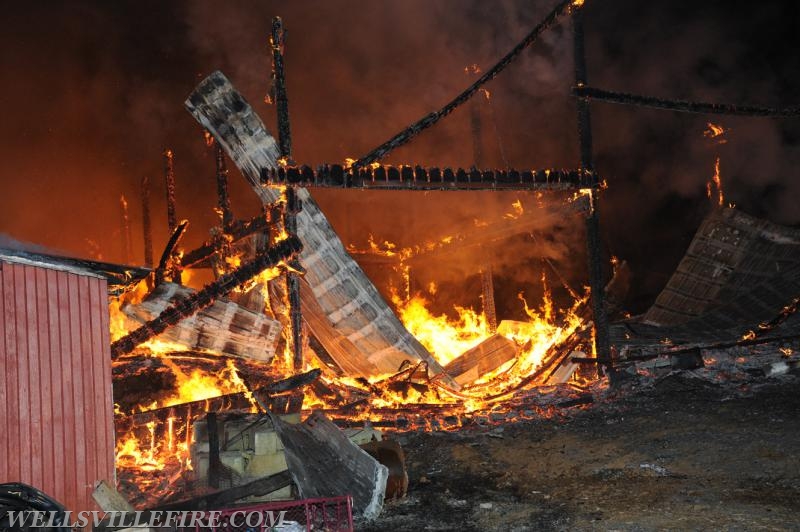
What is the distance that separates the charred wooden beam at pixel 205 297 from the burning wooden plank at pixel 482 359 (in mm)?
3994

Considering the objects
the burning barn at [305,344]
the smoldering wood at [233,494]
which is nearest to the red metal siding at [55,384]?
the burning barn at [305,344]

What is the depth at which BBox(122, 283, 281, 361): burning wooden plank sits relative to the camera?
411 inches

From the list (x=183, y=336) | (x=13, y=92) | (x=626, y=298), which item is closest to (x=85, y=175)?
(x=13, y=92)

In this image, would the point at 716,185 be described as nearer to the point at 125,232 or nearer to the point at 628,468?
the point at 628,468

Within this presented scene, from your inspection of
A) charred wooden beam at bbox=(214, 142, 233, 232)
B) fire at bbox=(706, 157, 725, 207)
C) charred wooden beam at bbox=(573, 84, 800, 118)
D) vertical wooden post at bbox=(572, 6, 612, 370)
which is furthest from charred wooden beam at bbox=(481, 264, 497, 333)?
fire at bbox=(706, 157, 725, 207)

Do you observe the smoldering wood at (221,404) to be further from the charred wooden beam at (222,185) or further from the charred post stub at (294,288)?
the charred wooden beam at (222,185)

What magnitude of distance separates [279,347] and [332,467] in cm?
568

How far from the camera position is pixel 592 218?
A: 1085cm

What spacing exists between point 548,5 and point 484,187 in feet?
31.3

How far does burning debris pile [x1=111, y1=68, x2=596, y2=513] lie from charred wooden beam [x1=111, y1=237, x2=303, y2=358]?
Result: 2 cm

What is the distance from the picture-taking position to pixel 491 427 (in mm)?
8711

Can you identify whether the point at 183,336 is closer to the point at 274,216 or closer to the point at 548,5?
the point at 274,216

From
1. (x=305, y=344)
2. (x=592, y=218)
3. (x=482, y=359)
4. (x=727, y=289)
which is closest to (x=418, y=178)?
(x=592, y=218)

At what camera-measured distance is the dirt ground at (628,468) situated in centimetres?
541
